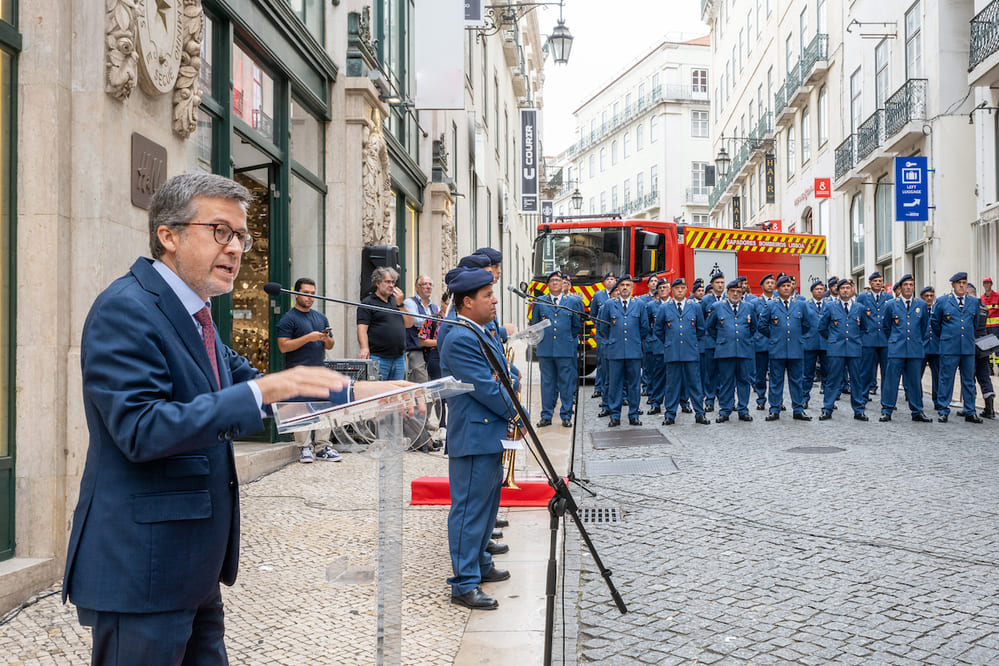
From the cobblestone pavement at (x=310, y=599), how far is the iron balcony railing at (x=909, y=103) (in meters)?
A: 19.5

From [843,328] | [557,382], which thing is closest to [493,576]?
[557,382]

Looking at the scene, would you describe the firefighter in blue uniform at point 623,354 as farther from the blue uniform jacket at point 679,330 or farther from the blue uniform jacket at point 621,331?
the blue uniform jacket at point 679,330

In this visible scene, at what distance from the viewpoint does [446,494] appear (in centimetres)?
730

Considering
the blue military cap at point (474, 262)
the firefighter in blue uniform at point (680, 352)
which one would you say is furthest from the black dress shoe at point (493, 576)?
the firefighter in blue uniform at point (680, 352)

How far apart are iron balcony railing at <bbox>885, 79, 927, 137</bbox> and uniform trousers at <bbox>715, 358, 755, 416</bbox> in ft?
41.3

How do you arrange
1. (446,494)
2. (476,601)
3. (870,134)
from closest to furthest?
(476,601) → (446,494) → (870,134)

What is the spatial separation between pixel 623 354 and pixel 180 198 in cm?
1057

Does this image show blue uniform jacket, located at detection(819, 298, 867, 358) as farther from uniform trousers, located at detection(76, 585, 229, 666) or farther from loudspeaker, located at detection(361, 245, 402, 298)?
uniform trousers, located at detection(76, 585, 229, 666)

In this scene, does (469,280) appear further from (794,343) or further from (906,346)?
(906,346)

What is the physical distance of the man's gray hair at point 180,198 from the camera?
2332 millimetres

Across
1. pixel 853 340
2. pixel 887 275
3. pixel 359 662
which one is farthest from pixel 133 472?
pixel 887 275

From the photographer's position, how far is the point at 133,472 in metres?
2.16

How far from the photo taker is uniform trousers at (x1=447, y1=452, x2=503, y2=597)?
4.79 meters

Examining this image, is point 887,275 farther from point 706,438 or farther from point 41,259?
point 41,259
